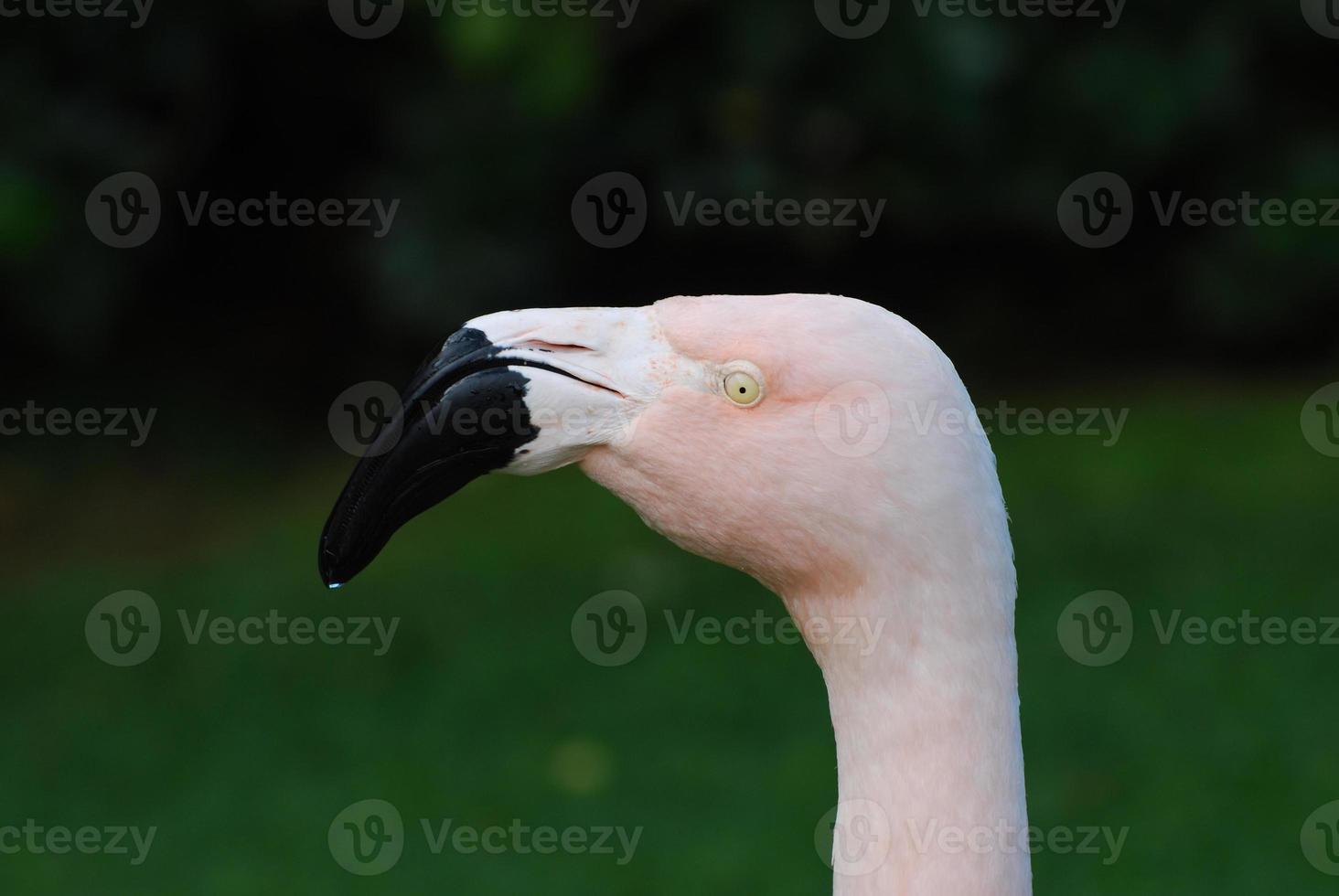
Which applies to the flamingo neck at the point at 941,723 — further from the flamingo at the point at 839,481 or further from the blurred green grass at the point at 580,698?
the blurred green grass at the point at 580,698

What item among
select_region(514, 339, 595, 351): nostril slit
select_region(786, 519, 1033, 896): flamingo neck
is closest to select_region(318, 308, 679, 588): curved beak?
select_region(514, 339, 595, 351): nostril slit

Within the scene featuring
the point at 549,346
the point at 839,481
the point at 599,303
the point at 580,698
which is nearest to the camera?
the point at 839,481

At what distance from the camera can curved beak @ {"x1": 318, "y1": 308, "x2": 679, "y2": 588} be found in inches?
67.6

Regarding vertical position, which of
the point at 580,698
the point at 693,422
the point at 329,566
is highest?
the point at 580,698

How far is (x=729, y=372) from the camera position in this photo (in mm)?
1686

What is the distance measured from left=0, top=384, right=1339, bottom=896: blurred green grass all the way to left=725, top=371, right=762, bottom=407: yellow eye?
8.50ft

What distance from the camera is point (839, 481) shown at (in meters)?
1.64

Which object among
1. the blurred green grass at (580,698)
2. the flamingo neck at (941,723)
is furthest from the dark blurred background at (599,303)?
the flamingo neck at (941,723)

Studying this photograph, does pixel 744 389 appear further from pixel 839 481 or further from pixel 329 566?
pixel 329 566

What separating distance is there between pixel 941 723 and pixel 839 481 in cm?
28

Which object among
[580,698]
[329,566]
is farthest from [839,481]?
[580,698]

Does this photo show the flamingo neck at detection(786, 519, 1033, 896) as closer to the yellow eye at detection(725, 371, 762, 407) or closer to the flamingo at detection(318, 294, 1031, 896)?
the flamingo at detection(318, 294, 1031, 896)

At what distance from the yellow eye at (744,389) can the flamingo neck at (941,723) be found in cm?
23

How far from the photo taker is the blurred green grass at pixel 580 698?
421 cm
